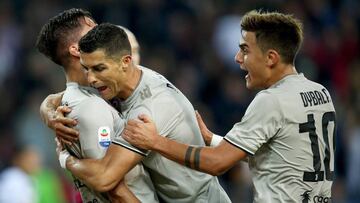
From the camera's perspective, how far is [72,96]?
5734 millimetres

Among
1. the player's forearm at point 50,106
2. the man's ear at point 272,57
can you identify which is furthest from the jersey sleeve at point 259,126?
the player's forearm at point 50,106

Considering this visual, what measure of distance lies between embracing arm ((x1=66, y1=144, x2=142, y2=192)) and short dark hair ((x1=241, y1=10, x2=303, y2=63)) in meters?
1.01

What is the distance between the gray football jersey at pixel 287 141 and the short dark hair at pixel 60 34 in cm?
120

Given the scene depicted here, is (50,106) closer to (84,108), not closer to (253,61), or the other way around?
(84,108)

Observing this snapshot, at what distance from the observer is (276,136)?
548 centimetres

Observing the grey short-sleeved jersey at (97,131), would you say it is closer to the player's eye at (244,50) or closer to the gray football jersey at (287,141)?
the gray football jersey at (287,141)

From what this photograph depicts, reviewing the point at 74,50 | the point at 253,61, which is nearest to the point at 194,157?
the point at 253,61

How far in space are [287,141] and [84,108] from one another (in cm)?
119

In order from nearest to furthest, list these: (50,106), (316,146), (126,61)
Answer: (316,146), (126,61), (50,106)

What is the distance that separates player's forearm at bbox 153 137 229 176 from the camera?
213 inches

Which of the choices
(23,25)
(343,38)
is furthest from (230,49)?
(23,25)

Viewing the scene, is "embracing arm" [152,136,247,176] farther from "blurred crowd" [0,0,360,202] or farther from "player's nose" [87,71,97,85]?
"blurred crowd" [0,0,360,202]

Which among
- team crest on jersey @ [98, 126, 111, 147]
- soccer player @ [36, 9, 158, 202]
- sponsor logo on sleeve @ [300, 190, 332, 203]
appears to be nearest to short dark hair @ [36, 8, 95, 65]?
soccer player @ [36, 9, 158, 202]

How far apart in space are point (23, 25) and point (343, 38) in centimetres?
476
